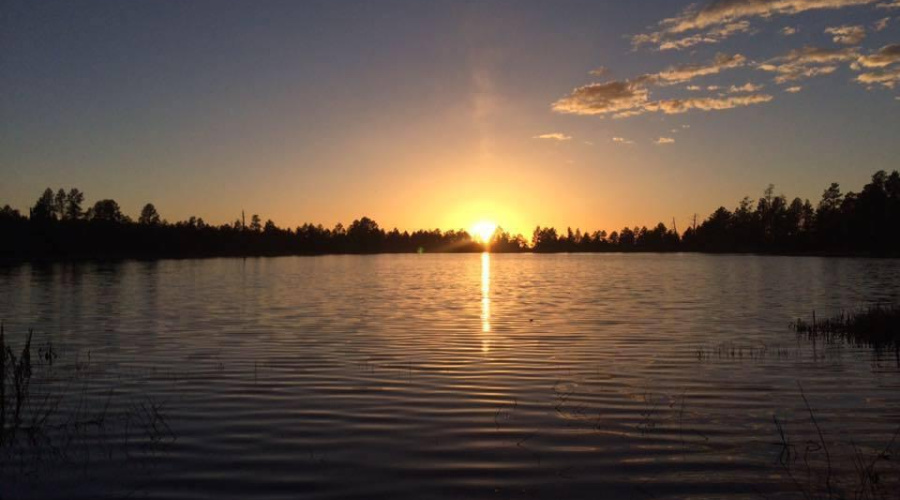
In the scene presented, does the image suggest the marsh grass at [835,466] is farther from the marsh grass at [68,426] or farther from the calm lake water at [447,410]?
the marsh grass at [68,426]

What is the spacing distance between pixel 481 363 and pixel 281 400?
274 inches

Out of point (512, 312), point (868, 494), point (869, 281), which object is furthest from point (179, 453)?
point (869, 281)

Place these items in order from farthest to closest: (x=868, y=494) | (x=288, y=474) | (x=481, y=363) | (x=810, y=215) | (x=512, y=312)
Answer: (x=810, y=215)
(x=512, y=312)
(x=481, y=363)
(x=288, y=474)
(x=868, y=494)

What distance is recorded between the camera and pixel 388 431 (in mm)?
11641

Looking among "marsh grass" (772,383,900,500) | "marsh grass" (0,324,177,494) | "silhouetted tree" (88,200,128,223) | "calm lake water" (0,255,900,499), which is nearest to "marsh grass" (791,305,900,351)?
"calm lake water" (0,255,900,499)

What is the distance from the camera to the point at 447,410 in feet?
43.5

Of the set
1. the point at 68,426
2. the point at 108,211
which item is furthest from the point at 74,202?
the point at 68,426

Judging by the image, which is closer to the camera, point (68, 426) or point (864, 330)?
point (68, 426)

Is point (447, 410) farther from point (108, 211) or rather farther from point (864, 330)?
point (108, 211)

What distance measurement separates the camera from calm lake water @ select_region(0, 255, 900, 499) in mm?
9023

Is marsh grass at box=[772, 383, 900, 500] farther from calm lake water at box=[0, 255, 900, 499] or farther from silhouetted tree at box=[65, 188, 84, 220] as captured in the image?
silhouetted tree at box=[65, 188, 84, 220]

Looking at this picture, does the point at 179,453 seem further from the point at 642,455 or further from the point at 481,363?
the point at 481,363

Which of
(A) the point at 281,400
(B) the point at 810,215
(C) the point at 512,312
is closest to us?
(A) the point at 281,400

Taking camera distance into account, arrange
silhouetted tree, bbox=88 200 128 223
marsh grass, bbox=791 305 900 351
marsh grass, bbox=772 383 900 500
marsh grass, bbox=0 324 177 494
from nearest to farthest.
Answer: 1. marsh grass, bbox=772 383 900 500
2. marsh grass, bbox=0 324 177 494
3. marsh grass, bbox=791 305 900 351
4. silhouetted tree, bbox=88 200 128 223
